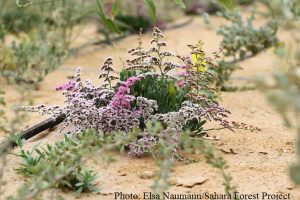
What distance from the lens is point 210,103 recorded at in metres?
2.91

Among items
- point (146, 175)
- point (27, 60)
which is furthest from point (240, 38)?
point (146, 175)

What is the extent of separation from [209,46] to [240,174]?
4241mm

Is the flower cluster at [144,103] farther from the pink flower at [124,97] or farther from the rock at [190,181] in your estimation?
the rock at [190,181]

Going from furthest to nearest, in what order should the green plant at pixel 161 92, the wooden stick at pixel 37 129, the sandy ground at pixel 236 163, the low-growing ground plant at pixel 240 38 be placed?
the low-growing ground plant at pixel 240 38, the wooden stick at pixel 37 129, the green plant at pixel 161 92, the sandy ground at pixel 236 163

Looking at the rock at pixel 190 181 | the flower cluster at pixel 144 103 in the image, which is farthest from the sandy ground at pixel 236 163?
the flower cluster at pixel 144 103

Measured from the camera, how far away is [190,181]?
8.07ft

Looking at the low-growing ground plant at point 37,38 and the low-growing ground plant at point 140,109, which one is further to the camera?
the low-growing ground plant at point 37,38

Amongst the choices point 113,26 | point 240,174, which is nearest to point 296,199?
point 240,174

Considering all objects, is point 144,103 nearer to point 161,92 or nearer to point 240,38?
point 161,92

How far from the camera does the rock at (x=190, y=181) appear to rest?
2.43 metres

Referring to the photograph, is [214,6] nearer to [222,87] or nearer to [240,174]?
[222,87]

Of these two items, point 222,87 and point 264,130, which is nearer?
point 264,130

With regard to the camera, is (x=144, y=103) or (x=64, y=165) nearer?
(x=64, y=165)

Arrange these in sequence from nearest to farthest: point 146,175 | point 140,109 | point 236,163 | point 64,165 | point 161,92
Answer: point 64,165, point 146,175, point 236,163, point 140,109, point 161,92
